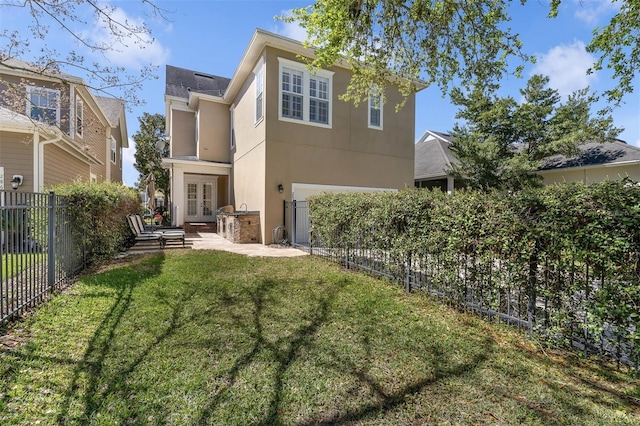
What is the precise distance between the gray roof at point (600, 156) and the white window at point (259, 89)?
1558 cm

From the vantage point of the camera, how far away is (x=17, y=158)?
32.0 feet

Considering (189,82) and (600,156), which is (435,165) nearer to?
(600,156)

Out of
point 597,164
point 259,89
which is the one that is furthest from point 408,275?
point 597,164

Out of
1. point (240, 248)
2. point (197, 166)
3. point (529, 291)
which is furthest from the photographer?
point (197, 166)

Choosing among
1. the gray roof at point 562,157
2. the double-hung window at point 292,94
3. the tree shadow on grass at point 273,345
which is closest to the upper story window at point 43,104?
the tree shadow on grass at point 273,345

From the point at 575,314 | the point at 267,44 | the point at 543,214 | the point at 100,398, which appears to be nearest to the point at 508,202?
the point at 543,214

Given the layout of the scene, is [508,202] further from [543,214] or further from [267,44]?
[267,44]

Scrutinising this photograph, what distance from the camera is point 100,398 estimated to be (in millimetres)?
2654

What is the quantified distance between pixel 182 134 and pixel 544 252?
17619mm

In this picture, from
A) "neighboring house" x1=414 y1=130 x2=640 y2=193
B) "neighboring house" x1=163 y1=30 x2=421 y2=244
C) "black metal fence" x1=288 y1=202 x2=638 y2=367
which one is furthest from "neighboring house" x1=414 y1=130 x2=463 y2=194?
"black metal fence" x1=288 y1=202 x2=638 y2=367

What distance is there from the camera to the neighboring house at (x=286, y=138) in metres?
11.0

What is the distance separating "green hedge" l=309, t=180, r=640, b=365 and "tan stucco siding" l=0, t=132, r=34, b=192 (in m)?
11.7

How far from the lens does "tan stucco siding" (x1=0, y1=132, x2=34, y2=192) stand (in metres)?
9.61

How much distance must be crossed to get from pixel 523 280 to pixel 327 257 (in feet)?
17.8
